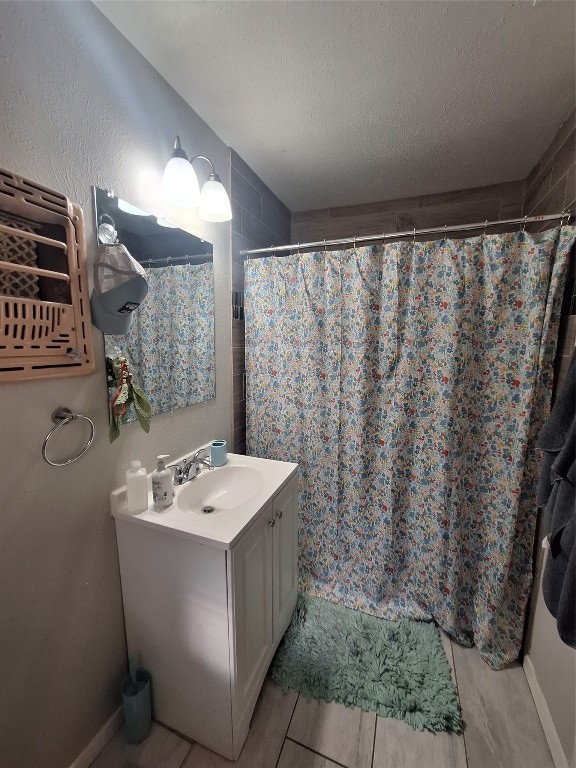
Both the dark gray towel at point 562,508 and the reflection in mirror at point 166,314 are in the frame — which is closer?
the dark gray towel at point 562,508

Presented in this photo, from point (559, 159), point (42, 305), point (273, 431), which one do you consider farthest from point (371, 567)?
point (559, 159)

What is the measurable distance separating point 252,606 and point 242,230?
180 centimetres

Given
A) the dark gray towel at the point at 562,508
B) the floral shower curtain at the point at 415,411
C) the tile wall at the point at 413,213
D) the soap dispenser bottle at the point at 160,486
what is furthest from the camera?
the tile wall at the point at 413,213

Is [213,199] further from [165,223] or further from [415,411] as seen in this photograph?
[415,411]

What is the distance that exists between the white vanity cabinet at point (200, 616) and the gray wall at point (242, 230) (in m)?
0.71

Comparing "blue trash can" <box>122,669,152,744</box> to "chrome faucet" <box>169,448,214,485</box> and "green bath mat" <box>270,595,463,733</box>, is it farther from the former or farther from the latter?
"chrome faucet" <box>169,448,214,485</box>

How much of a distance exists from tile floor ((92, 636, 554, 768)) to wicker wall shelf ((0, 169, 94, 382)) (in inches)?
53.7

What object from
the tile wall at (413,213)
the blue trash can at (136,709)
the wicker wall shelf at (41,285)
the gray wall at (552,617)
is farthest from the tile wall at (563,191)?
the blue trash can at (136,709)

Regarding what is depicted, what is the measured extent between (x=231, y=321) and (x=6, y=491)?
1.17m

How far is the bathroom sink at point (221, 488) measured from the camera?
4.14ft

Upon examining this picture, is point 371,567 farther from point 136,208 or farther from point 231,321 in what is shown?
point 136,208

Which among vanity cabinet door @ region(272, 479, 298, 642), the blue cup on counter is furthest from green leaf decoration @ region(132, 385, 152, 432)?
vanity cabinet door @ region(272, 479, 298, 642)

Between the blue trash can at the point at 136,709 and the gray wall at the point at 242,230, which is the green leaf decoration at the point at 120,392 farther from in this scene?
the blue trash can at the point at 136,709

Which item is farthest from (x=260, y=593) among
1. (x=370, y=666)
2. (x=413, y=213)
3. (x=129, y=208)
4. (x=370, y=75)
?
(x=413, y=213)
